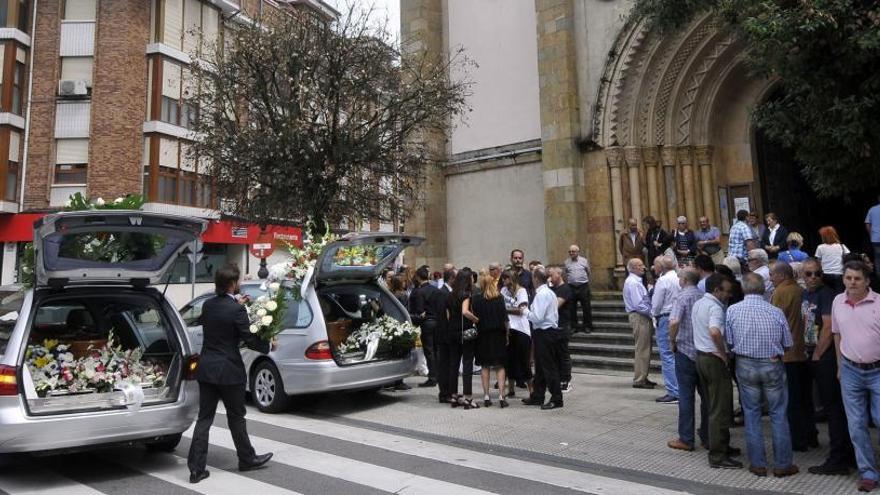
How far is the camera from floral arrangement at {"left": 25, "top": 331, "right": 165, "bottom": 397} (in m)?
5.46

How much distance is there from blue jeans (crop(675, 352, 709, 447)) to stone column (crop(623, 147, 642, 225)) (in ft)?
→ 26.5

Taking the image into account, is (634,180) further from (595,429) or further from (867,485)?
(867,485)

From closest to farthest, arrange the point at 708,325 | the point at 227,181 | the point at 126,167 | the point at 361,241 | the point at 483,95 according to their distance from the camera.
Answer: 1. the point at 708,325
2. the point at 361,241
3. the point at 227,181
4. the point at 483,95
5. the point at 126,167

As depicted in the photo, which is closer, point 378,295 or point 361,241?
point 361,241

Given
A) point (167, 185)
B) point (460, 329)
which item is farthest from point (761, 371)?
point (167, 185)

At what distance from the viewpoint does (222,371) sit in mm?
5203

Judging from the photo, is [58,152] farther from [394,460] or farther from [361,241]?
[394,460]

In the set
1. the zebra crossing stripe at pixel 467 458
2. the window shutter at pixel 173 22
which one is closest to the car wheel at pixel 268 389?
the zebra crossing stripe at pixel 467 458

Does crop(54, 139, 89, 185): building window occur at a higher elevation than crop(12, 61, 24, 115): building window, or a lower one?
lower

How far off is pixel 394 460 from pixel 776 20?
541 cm

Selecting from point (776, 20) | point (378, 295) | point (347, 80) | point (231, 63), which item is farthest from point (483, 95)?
point (776, 20)

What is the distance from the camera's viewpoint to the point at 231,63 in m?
11.9

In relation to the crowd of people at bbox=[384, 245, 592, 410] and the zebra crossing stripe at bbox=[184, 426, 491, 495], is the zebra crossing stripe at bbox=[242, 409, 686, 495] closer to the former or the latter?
the zebra crossing stripe at bbox=[184, 426, 491, 495]

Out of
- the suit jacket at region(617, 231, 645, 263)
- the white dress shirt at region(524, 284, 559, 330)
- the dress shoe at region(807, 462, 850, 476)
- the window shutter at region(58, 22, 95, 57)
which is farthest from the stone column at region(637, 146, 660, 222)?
the window shutter at region(58, 22, 95, 57)
